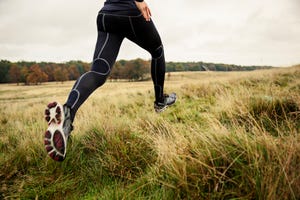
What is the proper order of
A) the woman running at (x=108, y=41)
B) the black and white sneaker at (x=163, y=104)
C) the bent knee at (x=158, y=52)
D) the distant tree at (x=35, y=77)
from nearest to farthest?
the woman running at (x=108, y=41), the bent knee at (x=158, y=52), the black and white sneaker at (x=163, y=104), the distant tree at (x=35, y=77)

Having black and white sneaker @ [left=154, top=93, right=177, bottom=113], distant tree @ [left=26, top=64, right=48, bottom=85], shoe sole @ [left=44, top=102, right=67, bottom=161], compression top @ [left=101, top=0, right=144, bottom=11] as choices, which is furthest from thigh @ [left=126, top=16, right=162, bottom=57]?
distant tree @ [left=26, top=64, right=48, bottom=85]

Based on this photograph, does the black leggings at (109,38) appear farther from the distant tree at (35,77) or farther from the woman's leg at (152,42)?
the distant tree at (35,77)

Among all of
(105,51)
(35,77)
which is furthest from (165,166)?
(35,77)

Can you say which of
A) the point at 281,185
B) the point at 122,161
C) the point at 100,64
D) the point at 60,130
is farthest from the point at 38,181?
the point at 281,185

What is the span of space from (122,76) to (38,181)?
64978mm

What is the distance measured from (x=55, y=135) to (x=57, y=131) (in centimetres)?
3

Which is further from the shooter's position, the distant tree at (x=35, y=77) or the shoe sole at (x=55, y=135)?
the distant tree at (x=35, y=77)

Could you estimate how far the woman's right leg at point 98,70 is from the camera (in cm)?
178

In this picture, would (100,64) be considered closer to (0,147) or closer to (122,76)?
(0,147)

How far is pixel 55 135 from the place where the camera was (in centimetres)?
154

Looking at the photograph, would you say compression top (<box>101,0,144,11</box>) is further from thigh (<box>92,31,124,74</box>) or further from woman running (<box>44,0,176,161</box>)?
thigh (<box>92,31,124,74</box>)

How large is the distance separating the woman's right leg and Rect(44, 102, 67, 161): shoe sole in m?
0.14

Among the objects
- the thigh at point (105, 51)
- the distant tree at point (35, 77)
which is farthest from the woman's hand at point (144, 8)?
the distant tree at point (35, 77)

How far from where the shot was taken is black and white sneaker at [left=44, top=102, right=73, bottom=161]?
1.50 meters
